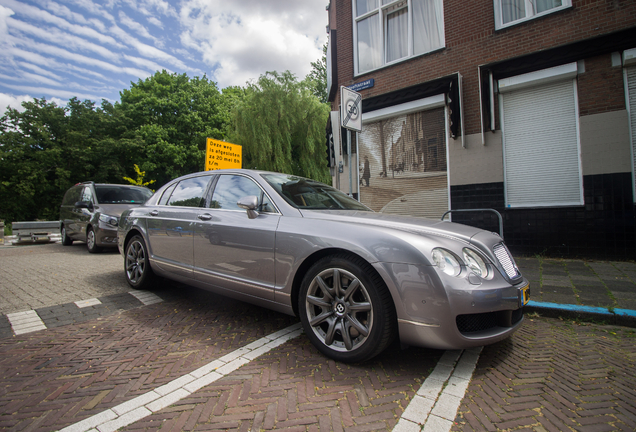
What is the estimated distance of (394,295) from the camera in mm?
2223

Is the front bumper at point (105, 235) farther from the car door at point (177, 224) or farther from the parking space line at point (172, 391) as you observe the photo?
the parking space line at point (172, 391)

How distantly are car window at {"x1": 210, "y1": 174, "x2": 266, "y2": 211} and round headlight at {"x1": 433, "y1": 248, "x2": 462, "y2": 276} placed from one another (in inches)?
69.5

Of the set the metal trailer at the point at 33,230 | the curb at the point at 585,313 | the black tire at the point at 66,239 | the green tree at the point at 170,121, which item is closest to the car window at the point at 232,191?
the curb at the point at 585,313

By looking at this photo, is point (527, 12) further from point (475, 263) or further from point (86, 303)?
point (86, 303)

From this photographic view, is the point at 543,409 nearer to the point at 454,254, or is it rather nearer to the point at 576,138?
the point at 454,254

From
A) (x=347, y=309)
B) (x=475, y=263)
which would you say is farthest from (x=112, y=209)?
(x=475, y=263)

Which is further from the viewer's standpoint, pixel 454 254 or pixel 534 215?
pixel 534 215

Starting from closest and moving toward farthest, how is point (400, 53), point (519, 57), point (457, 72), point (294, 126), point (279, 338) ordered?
point (279, 338), point (519, 57), point (457, 72), point (400, 53), point (294, 126)

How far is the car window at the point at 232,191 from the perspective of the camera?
11.1 feet

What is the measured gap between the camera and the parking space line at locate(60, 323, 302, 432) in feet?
5.79

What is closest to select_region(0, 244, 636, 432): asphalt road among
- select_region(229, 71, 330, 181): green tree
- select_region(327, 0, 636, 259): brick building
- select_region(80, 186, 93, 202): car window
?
select_region(327, 0, 636, 259): brick building

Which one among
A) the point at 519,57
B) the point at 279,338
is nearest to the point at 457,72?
the point at 519,57

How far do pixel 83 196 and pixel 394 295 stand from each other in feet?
33.4

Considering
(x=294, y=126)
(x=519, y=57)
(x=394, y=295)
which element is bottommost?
(x=394, y=295)
